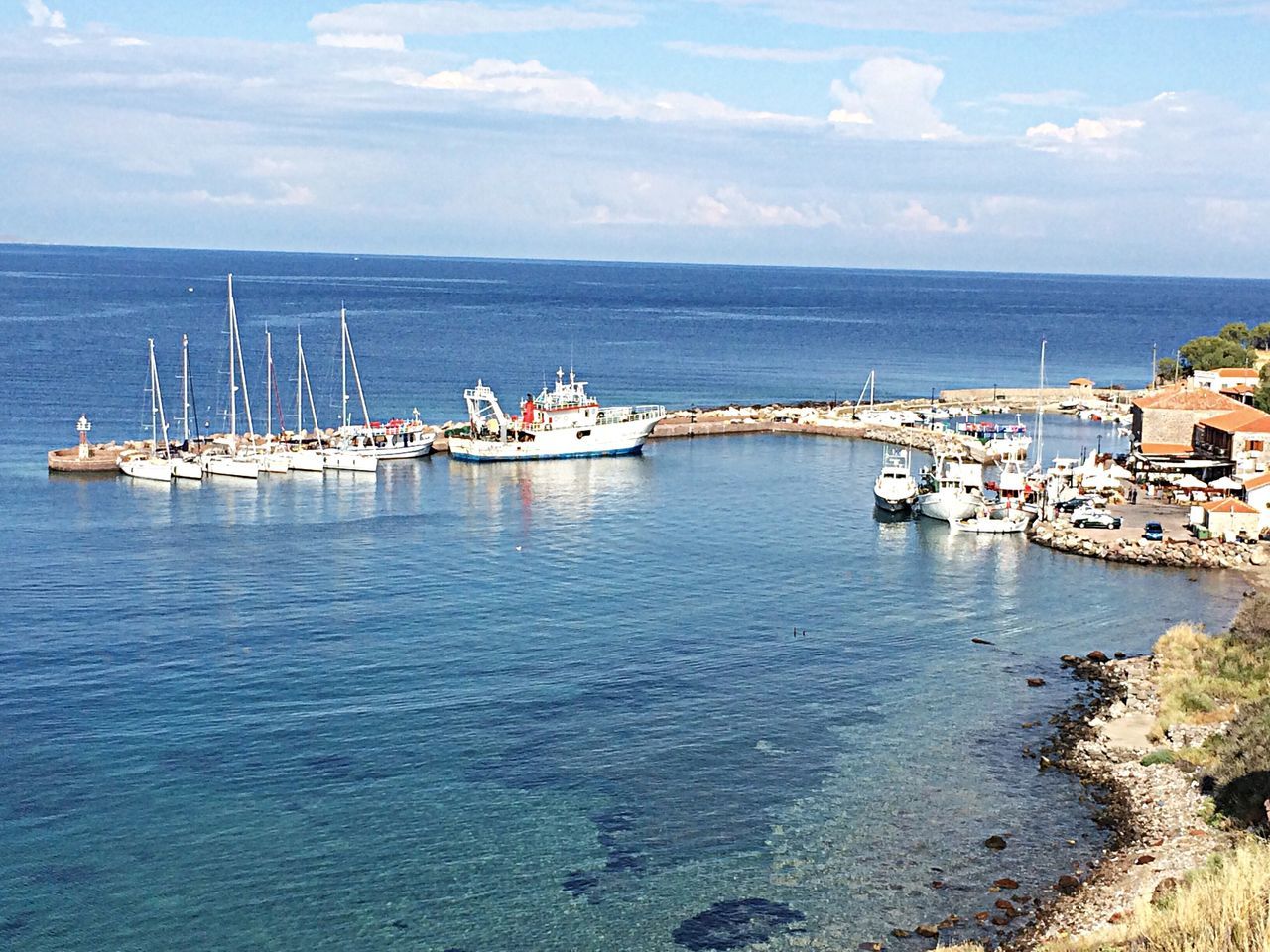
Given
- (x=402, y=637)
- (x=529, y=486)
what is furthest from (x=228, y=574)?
(x=529, y=486)

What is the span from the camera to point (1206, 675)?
3731 cm

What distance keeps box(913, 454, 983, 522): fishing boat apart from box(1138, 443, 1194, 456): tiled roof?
12.7 metres

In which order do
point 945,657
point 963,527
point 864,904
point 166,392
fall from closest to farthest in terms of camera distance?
point 864,904, point 945,657, point 963,527, point 166,392

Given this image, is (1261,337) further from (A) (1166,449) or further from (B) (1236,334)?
(A) (1166,449)

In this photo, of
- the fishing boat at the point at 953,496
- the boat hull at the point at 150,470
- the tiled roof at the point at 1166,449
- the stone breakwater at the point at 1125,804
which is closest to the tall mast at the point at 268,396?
the boat hull at the point at 150,470

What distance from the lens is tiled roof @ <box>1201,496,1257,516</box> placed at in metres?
56.5

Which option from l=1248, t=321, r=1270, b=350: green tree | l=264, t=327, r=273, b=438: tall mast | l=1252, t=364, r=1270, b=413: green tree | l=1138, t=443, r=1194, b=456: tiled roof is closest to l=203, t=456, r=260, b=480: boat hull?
l=264, t=327, r=273, b=438: tall mast

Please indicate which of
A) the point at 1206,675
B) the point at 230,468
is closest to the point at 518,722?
the point at 1206,675

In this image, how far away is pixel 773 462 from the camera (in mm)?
80188

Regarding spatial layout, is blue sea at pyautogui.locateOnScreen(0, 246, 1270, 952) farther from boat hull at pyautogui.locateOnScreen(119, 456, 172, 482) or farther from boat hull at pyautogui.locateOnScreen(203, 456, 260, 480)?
boat hull at pyautogui.locateOnScreen(203, 456, 260, 480)

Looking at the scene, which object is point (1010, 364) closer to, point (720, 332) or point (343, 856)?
point (720, 332)

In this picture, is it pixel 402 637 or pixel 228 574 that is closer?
pixel 402 637

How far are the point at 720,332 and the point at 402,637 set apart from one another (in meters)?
149

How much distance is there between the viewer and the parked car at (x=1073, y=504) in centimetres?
6340
